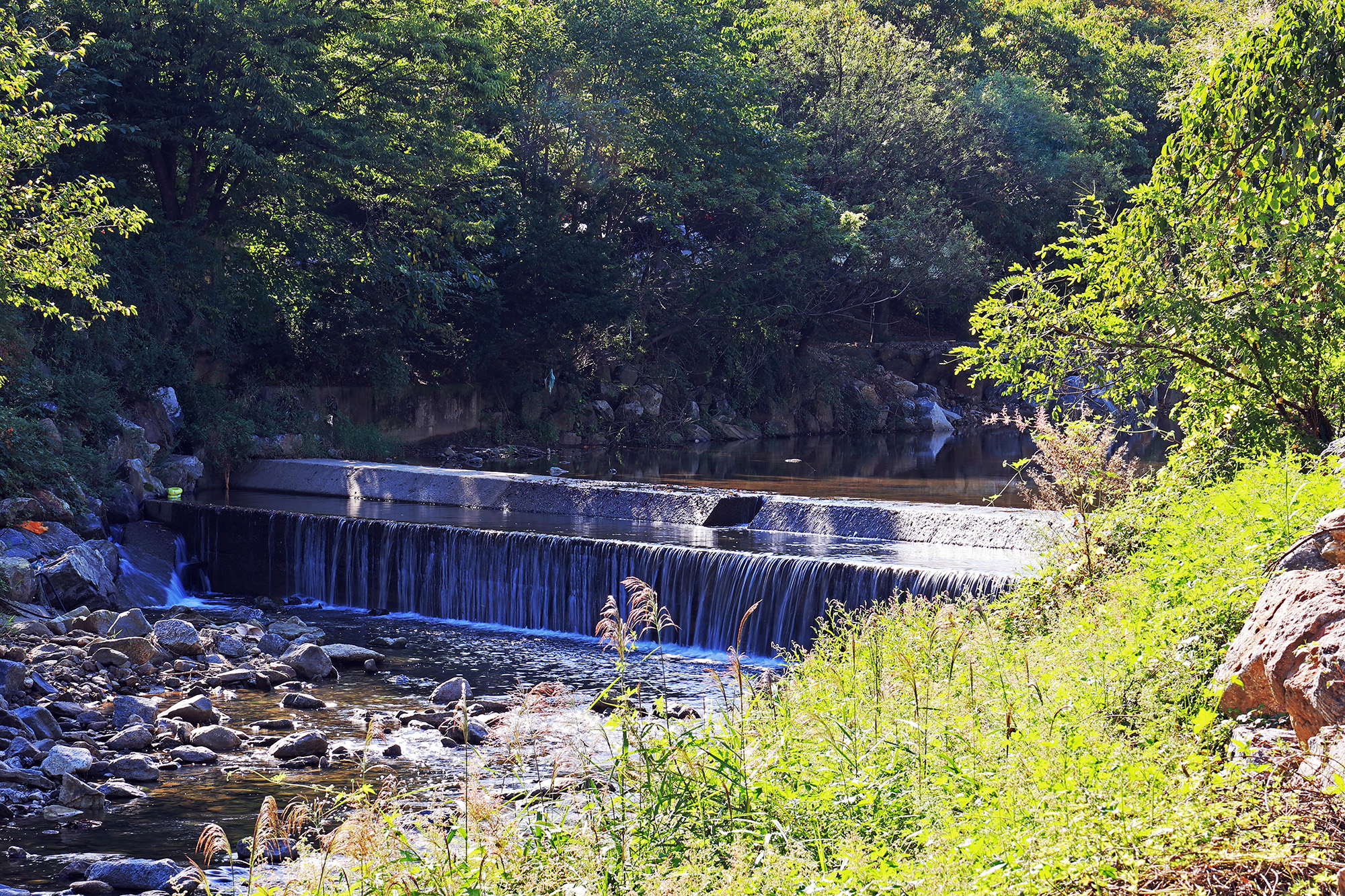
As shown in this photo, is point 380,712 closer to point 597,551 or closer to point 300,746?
point 300,746

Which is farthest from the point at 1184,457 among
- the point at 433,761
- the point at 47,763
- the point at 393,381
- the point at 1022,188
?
the point at 1022,188

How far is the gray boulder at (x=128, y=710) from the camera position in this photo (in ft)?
30.6

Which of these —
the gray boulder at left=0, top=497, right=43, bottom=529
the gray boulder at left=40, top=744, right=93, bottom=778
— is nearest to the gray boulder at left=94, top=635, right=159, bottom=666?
the gray boulder at left=40, top=744, right=93, bottom=778

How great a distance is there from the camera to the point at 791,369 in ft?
124

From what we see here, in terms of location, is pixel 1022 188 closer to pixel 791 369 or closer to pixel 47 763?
pixel 791 369

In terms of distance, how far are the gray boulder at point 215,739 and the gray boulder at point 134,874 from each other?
7.84 ft

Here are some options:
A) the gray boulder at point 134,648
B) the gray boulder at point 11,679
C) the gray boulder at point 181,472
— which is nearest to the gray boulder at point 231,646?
the gray boulder at point 134,648

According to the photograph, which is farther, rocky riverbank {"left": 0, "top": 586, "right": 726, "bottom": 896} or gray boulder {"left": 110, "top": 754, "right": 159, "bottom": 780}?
gray boulder {"left": 110, "top": 754, "right": 159, "bottom": 780}

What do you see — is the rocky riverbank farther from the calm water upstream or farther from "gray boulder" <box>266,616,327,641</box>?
the calm water upstream

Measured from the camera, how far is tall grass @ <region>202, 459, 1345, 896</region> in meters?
3.95

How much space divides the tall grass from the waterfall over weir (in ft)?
15.5

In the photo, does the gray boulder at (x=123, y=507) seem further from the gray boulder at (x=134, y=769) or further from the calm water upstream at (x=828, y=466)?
the gray boulder at (x=134, y=769)

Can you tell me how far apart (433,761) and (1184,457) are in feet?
21.0

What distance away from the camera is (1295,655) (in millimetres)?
4496
